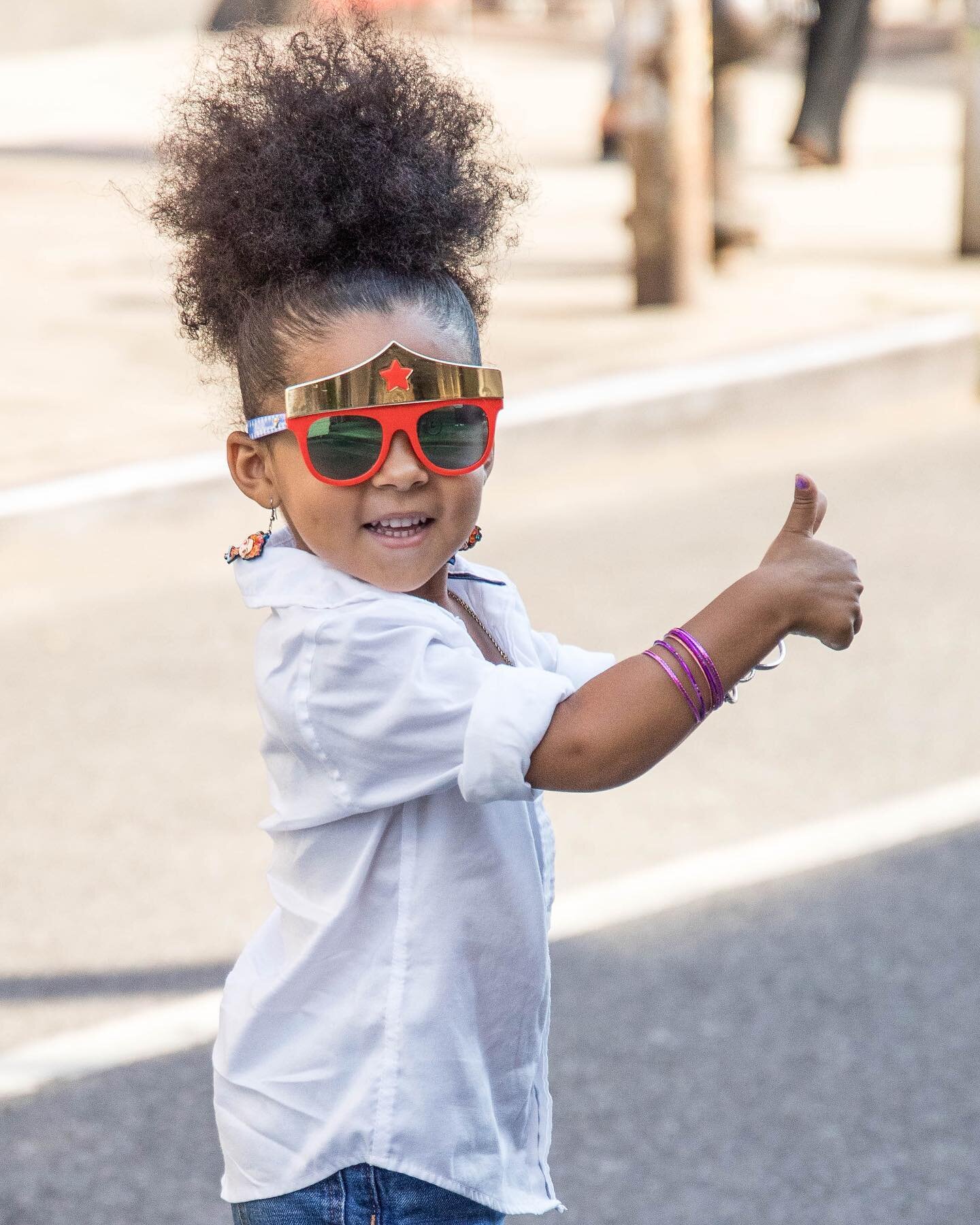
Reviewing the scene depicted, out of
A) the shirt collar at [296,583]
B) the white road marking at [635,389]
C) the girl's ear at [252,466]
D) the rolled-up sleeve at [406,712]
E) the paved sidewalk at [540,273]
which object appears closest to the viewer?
the rolled-up sleeve at [406,712]

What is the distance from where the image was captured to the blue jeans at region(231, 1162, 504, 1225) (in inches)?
67.3

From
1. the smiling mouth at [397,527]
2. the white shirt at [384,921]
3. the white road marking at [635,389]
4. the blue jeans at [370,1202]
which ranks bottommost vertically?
the white road marking at [635,389]

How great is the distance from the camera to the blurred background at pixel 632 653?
3.02 meters

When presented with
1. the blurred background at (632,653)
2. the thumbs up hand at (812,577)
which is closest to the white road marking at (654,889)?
the blurred background at (632,653)

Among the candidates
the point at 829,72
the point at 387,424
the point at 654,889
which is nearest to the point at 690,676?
the point at 387,424

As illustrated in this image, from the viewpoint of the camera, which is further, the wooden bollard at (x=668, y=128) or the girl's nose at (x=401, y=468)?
the wooden bollard at (x=668, y=128)

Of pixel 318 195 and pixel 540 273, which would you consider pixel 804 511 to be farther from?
pixel 540 273

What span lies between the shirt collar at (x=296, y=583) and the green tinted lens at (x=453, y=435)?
0.14 metres

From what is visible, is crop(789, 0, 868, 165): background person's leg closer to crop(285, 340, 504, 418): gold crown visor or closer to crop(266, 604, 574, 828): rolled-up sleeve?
crop(285, 340, 504, 418): gold crown visor

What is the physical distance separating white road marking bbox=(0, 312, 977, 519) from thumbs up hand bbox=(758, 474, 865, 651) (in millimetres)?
4677

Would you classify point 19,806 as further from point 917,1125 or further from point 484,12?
point 484,12

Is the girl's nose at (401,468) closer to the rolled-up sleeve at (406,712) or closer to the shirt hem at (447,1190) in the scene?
the rolled-up sleeve at (406,712)

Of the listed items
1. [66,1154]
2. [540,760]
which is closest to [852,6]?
[66,1154]

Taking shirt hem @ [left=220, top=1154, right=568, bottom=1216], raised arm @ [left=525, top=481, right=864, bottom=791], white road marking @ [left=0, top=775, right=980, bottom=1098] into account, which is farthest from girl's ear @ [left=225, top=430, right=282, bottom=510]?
white road marking @ [left=0, top=775, right=980, bottom=1098]
